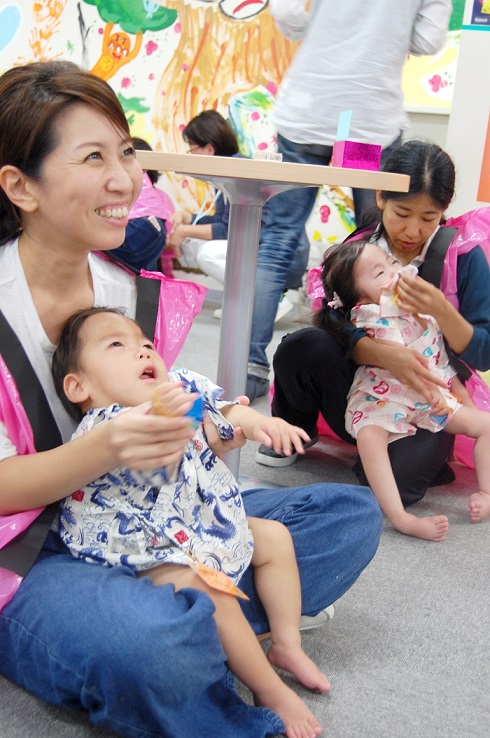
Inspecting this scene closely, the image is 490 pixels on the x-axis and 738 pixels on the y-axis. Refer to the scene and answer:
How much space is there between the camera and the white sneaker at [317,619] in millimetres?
1166

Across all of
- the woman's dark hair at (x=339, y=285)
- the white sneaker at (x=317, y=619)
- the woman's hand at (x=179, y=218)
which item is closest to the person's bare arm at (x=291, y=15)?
the woman's dark hair at (x=339, y=285)

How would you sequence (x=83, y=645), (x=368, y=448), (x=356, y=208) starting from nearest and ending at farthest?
(x=83, y=645) → (x=368, y=448) → (x=356, y=208)

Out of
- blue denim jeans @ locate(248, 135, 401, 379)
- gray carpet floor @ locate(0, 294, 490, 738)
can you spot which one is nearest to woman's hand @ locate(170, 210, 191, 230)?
blue denim jeans @ locate(248, 135, 401, 379)

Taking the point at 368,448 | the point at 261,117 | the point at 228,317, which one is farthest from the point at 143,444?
the point at 261,117

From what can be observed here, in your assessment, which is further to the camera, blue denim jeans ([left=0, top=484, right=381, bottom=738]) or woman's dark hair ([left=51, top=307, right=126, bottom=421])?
woman's dark hair ([left=51, top=307, right=126, bottom=421])

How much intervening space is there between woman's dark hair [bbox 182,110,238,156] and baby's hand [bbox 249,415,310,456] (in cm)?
251

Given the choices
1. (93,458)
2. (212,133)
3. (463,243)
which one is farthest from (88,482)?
(212,133)

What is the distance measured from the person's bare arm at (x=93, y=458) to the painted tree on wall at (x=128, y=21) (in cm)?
334

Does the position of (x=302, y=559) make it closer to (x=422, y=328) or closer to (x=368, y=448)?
(x=368, y=448)

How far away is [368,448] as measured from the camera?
1645 millimetres

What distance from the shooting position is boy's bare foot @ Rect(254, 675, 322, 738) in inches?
37.1

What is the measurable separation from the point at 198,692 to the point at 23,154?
0.65 m

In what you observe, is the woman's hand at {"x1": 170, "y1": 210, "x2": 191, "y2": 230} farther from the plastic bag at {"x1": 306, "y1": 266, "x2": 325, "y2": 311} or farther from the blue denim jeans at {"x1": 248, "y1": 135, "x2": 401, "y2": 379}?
the plastic bag at {"x1": 306, "y1": 266, "x2": 325, "y2": 311}

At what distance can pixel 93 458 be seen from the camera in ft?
2.95
